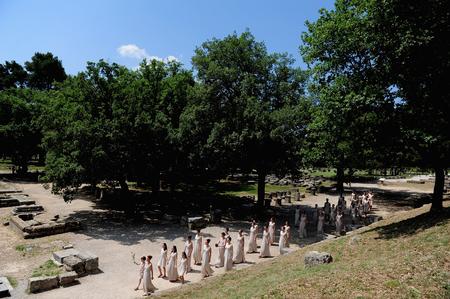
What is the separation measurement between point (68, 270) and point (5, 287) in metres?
2.43

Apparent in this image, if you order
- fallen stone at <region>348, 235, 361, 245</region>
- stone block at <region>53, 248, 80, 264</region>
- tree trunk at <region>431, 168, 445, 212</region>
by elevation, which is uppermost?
tree trunk at <region>431, 168, 445, 212</region>

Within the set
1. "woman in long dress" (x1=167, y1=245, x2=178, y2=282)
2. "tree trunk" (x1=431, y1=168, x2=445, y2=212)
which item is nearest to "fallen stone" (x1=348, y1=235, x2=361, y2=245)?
"tree trunk" (x1=431, y1=168, x2=445, y2=212)

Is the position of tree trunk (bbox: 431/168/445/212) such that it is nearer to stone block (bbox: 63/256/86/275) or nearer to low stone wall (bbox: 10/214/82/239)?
stone block (bbox: 63/256/86/275)

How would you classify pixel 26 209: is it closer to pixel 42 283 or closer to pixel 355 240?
pixel 42 283

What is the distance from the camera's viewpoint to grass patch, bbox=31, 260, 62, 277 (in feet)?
48.6

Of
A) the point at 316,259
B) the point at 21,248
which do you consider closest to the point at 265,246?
the point at 316,259

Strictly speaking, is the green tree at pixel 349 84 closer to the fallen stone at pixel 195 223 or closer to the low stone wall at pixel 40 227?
the fallen stone at pixel 195 223

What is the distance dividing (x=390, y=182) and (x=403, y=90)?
148 feet

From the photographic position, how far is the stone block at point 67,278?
13.9 meters

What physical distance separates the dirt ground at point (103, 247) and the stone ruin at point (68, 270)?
0.33 meters

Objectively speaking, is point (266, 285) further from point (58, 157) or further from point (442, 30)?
point (58, 157)

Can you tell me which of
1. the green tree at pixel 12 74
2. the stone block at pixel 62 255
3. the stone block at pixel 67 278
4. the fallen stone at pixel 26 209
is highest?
the green tree at pixel 12 74

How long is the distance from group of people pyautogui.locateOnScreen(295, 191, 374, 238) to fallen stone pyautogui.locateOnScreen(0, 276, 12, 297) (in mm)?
15598

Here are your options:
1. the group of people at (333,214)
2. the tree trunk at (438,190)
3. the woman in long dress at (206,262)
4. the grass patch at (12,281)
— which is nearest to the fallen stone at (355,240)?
the tree trunk at (438,190)
